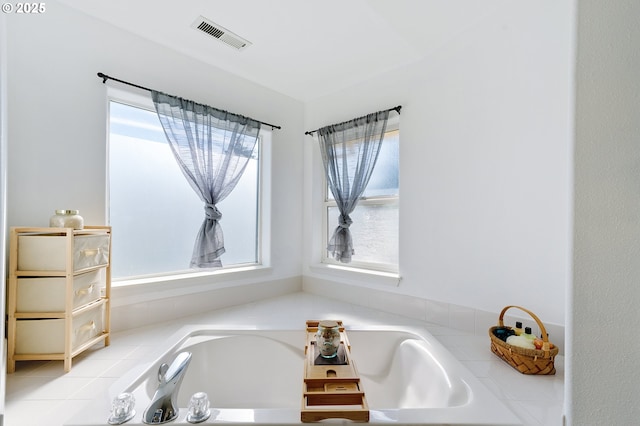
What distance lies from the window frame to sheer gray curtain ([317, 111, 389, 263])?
1.71 feet

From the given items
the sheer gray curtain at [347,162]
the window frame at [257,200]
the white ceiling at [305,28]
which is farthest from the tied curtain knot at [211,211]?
the white ceiling at [305,28]

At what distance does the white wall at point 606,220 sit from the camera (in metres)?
0.48

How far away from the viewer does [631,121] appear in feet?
1.59

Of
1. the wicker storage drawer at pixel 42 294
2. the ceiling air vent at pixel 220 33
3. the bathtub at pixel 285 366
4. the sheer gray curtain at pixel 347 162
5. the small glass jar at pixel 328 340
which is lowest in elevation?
the bathtub at pixel 285 366

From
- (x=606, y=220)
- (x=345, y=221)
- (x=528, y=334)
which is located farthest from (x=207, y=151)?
(x=528, y=334)

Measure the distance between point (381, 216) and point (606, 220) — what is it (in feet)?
5.38

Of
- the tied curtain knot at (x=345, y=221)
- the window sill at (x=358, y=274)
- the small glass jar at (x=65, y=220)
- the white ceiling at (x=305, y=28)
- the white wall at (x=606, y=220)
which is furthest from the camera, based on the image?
the tied curtain knot at (x=345, y=221)

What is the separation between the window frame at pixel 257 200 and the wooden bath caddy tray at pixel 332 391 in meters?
1.15

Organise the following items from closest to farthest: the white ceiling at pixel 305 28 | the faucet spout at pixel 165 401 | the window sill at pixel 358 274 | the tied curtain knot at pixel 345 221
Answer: the faucet spout at pixel 165 401 < the white ceiling at pixel 305 28 < the window sill at pixel 358 274 < the tied curtain knot at pixel 345 221

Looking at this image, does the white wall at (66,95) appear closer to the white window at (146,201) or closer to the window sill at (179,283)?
the white window at (146,201)

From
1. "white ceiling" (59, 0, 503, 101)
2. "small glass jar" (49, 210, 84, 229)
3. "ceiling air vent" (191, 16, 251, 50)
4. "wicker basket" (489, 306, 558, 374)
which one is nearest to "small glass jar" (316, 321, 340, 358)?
"wicker basket" (489, 306, 558, 374)

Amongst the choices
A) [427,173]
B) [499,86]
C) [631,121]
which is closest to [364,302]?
[427,173]

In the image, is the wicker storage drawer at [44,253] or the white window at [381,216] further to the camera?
the white window at [381,216]

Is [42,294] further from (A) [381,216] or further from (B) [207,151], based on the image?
(A) [381,216]
